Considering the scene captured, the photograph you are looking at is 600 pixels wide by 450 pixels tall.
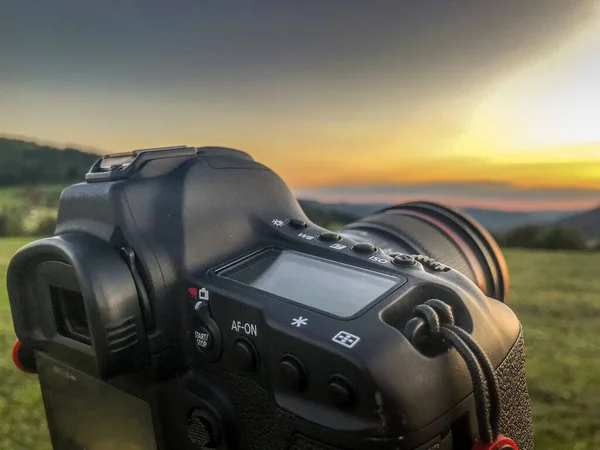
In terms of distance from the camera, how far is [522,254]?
1151 mm

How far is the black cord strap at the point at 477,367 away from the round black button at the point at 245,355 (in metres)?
0.12

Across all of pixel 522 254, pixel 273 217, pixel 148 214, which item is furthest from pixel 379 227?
pixel 522 254

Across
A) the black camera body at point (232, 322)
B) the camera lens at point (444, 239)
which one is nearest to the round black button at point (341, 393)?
the black camera body at point (232, 322)

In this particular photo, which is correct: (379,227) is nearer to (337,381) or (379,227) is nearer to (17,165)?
(337,381)

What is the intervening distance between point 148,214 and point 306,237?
128 mm

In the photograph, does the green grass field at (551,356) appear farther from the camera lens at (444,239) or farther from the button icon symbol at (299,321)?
the button icon symbol at (299,321)

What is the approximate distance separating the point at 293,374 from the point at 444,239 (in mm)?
341

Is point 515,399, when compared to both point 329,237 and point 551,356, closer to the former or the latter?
point 329,237

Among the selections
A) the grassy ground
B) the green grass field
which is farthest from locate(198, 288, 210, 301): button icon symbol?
the grassy ground

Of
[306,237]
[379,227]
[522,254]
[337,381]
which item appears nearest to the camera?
[337,381]

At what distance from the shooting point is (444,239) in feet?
2.21

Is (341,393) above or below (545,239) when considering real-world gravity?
above

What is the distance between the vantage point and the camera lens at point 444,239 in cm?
65

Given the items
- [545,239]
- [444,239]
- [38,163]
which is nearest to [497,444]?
[444,239]
